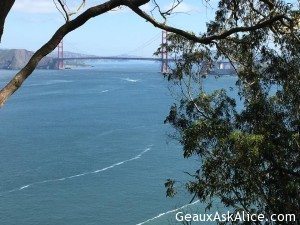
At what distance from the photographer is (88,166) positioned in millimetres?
18906

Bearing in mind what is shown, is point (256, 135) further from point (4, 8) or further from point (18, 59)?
point (18, 59)

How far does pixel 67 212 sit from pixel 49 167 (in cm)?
424

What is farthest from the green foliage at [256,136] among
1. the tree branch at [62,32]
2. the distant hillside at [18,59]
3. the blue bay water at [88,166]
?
the distant hillside at [18,59]

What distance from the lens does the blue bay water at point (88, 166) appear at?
14.9 m

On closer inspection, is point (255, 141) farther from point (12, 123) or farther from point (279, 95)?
point (12, 123)

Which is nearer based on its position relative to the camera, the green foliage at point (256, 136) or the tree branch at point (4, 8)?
the tree branch at point (4, 8)

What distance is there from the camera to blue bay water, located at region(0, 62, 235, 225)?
48.7ft

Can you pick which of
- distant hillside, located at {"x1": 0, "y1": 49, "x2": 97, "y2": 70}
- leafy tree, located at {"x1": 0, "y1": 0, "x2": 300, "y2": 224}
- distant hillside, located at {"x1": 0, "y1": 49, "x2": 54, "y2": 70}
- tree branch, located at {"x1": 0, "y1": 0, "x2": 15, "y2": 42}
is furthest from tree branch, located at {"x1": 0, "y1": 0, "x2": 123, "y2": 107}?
distant hillside, located at {"x1": 0, "y1": 49, "x2": 54, "y2": 70}

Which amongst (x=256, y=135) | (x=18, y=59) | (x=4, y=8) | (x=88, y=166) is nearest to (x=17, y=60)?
(x=18, y=59)

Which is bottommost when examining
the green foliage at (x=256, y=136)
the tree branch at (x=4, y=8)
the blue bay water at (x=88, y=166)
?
the blue bay water at (x=88, y=166)

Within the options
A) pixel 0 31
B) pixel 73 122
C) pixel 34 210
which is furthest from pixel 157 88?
pixel 0 31

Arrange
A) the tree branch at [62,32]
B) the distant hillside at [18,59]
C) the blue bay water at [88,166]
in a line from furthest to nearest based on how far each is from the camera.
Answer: the distant hillside at [18,59]
the blue bay water at [88,166]
the tree branch at [62,32]

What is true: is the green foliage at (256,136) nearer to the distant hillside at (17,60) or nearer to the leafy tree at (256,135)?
the leafy tree at (256,135)

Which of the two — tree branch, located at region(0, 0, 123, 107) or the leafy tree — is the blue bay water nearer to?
the leafy tree
